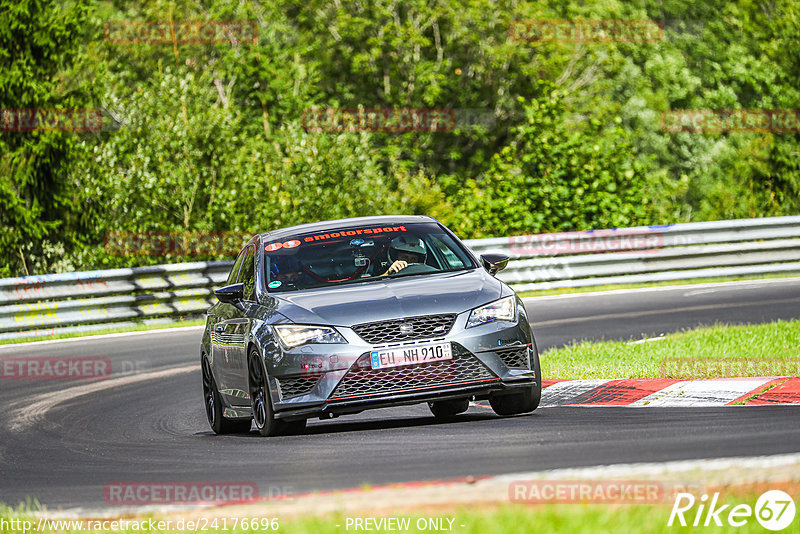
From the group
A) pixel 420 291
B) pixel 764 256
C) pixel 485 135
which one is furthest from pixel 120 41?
pixel 420 291

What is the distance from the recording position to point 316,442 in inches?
338

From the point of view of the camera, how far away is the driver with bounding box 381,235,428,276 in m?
9.72

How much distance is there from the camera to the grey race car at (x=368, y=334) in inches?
331

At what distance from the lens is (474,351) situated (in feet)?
27.8

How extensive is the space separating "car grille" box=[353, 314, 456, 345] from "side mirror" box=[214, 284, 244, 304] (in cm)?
175

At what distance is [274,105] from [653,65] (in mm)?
23389

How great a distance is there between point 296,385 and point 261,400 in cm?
58
